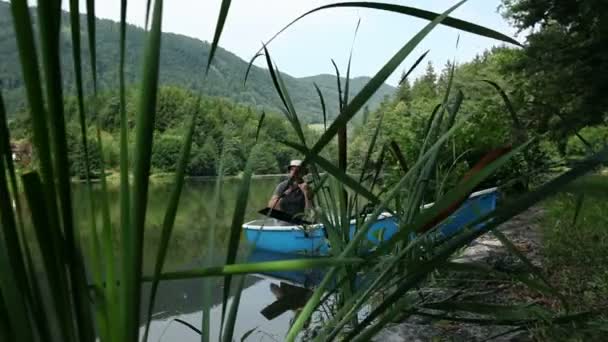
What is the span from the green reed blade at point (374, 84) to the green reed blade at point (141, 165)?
0.13 meters

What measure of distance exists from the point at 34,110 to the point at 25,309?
0.13 m

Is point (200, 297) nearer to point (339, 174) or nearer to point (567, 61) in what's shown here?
point (339, 174)

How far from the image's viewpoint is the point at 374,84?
361mm

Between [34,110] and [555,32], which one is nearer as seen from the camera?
[34,110]

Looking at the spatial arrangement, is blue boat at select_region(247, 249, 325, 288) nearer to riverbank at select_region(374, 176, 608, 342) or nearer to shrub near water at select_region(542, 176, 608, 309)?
riverbank at select_region(374, 176, 608, 342)

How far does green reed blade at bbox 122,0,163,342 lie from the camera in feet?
0.84

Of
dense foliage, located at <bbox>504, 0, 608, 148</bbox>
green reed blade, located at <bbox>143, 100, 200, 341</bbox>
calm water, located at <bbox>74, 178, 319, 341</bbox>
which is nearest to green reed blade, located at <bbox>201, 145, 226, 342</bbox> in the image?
calm water, located at <bbox>74, 178, 319, 341</bbox>

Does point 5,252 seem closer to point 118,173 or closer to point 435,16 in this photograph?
point 118,173

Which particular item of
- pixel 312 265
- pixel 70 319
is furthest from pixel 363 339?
pixel 70 319

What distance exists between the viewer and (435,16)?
376 millimetres

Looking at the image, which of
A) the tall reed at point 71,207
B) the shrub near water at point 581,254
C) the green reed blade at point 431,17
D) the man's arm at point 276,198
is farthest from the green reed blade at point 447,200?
the shrub near water at point 581,254

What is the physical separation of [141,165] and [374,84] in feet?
0.58

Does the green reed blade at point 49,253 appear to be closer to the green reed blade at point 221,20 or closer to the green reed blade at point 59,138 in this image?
the green reed blade at point 59,138

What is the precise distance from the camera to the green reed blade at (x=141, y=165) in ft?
→ 0.84
